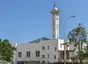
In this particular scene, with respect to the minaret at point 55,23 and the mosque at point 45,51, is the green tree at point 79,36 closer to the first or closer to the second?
the mosque at point 45,51

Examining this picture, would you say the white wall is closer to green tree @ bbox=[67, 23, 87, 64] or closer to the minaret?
the minaret

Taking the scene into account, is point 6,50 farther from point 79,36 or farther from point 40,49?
point 79,36

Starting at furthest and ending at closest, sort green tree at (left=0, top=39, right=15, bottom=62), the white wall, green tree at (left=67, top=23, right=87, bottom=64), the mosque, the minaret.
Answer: the minaret < green tree at (left=0, top=39, right=15, bottom=62) < the white wall < the mosque < green tree at (left=67, top=23, right=87, bottom=64)

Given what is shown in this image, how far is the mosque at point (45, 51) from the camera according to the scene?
3588 inches

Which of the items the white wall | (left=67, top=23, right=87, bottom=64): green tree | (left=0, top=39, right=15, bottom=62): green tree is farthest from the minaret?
(left=67, top=23, right=87, bottom=64): green tree

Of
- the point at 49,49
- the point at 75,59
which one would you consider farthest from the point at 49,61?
the point at 75,59

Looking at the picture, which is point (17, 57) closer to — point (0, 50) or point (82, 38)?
point (0, 50)

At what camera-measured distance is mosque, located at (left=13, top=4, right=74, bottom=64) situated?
9112cm

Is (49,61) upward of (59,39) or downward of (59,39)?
downward

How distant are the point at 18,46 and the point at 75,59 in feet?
93.5

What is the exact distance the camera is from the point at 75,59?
82562 mm

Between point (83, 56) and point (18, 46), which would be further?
point (18, 46)

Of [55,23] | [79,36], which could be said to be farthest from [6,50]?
[79,36]

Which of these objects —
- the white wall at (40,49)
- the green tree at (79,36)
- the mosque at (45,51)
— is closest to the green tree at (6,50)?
the white wall at (40,49)
